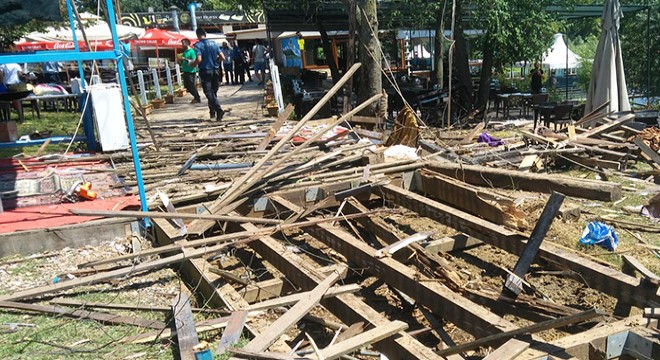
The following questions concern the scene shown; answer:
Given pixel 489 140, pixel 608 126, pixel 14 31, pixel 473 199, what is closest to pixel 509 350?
pixel 473 199

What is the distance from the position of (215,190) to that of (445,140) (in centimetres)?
594

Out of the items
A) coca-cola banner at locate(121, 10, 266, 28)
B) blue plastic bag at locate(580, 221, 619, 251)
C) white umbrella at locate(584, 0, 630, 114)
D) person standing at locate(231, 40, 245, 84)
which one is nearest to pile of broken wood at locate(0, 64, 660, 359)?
blue plastic bag at locate(580, 221, 619, 251)

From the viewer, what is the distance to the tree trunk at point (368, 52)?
12.4 meters

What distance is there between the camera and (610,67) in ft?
41.1

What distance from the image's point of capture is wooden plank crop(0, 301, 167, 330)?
399 cm

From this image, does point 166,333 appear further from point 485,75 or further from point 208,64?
point 485,75

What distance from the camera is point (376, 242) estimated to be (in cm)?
594

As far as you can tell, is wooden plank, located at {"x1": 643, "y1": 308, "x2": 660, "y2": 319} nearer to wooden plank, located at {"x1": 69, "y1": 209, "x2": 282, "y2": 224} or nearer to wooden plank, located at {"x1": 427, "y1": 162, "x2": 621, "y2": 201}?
wooden plank, located at {"x1": 427, "y1": 162, "x2": 621, "y2": 201}

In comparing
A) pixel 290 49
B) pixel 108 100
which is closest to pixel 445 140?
pixel 108 100

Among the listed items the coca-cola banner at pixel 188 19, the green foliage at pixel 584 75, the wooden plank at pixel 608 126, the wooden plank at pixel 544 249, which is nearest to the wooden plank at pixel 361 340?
the wooden plank at pixel 544 249

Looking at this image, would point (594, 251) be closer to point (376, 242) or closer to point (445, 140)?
point (376, 242)

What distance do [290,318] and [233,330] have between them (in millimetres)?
374

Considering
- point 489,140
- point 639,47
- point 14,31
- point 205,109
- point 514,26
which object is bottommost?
point 489,140

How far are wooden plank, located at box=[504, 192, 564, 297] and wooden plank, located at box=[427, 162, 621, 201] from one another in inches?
40.5
